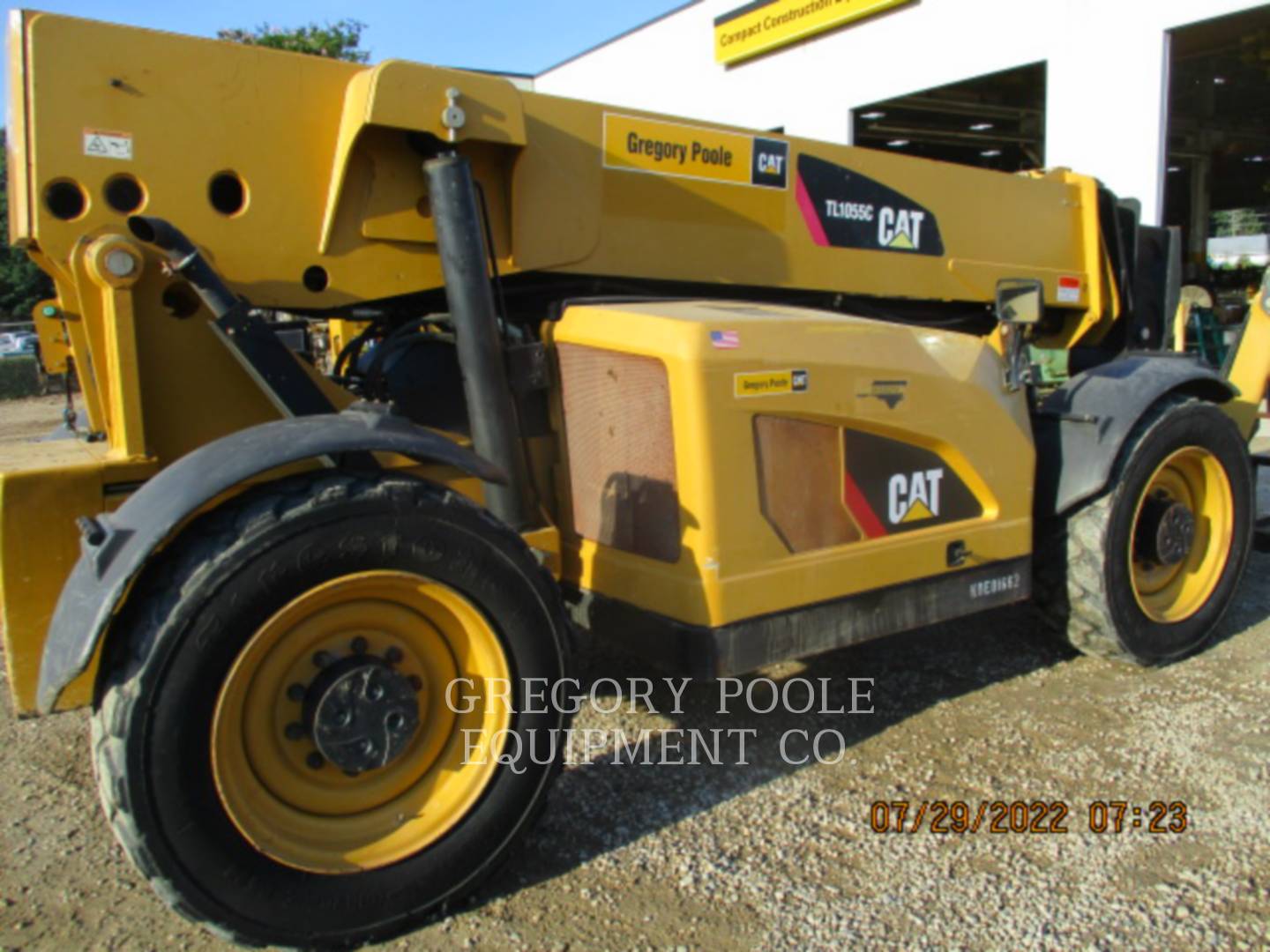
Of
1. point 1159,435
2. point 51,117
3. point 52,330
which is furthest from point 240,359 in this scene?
point 1159,435

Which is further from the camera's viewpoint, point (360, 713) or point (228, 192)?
point (228, 192)

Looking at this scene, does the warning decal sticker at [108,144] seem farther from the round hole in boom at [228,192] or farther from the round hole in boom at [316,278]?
the round hole in boom at [316,278]

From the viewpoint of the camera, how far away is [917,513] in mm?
3592

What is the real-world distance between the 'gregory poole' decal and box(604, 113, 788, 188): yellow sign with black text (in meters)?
0.17

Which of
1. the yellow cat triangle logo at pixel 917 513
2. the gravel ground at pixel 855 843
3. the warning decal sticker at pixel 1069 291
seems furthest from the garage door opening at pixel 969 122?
the gravel ground at pixel 855 843

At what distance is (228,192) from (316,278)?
12.9 inches

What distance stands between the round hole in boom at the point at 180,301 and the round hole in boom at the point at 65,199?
0.94 feet

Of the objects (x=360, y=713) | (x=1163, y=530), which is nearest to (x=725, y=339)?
(x=360, y=713)

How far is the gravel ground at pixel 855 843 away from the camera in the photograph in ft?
8.63

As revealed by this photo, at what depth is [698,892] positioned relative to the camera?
9.11ft

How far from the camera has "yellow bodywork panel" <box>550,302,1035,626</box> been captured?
3049mm

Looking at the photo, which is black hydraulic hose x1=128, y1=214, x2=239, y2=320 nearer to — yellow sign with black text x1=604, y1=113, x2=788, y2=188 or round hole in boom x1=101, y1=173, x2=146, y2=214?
round hole in boom x1=101, y1=173, x2=146, y2=214

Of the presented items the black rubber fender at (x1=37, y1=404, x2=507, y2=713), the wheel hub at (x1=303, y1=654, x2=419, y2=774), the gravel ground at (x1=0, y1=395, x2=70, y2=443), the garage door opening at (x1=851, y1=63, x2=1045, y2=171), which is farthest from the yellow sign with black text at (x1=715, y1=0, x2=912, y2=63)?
the wheel hub at (x1=303, y1=654, x2=419, y2=774)

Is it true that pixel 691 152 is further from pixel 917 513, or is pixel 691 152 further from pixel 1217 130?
pixel 1217 130
